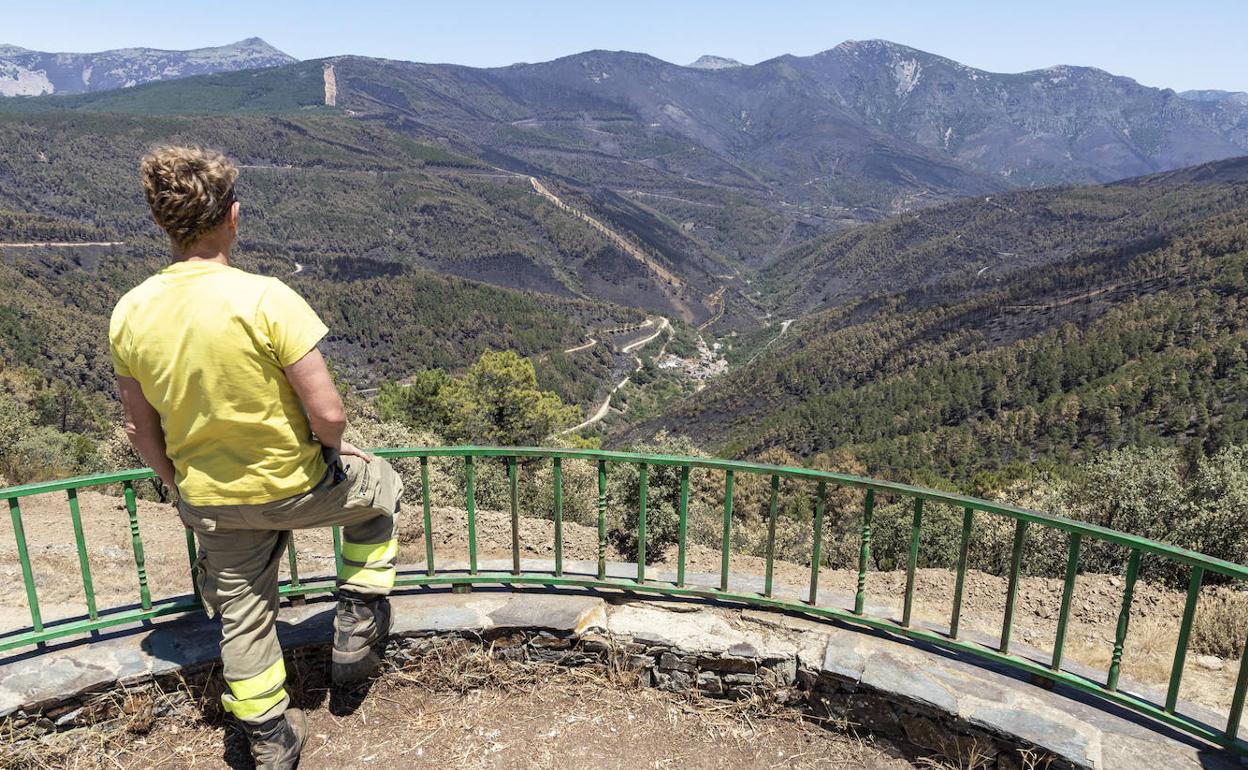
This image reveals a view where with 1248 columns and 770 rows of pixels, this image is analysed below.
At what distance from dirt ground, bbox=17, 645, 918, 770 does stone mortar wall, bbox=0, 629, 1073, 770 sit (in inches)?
2.7

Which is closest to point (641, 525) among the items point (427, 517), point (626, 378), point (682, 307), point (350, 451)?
point (427, 517)

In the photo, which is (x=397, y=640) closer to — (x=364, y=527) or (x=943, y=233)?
(x=364, y=527)

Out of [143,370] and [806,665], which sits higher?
[143,370]

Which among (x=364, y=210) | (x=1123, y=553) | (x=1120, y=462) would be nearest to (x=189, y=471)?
(x=1123, y=553)

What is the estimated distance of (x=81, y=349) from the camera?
48.9m

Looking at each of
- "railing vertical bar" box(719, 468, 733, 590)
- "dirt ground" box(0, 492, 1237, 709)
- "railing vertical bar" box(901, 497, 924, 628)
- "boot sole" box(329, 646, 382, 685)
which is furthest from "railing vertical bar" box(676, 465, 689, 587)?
"boot sole" box(329, 646, 382, 685)

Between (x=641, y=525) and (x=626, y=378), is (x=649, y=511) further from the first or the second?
(x=626, y=378)

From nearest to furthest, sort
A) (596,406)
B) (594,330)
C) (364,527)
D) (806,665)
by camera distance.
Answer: (364,527)
(806,665)
(596,406)
(594,330)

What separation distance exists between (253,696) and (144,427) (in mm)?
1279

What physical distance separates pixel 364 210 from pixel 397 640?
526 feet

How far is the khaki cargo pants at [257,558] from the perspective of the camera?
297 centimetres

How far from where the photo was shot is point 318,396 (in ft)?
9.09

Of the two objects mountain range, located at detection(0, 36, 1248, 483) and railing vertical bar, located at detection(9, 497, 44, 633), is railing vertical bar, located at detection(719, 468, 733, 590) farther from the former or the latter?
mountain range, located at detection(0, 36, 1248, 483)

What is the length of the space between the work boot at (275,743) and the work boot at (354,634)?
35 cm
